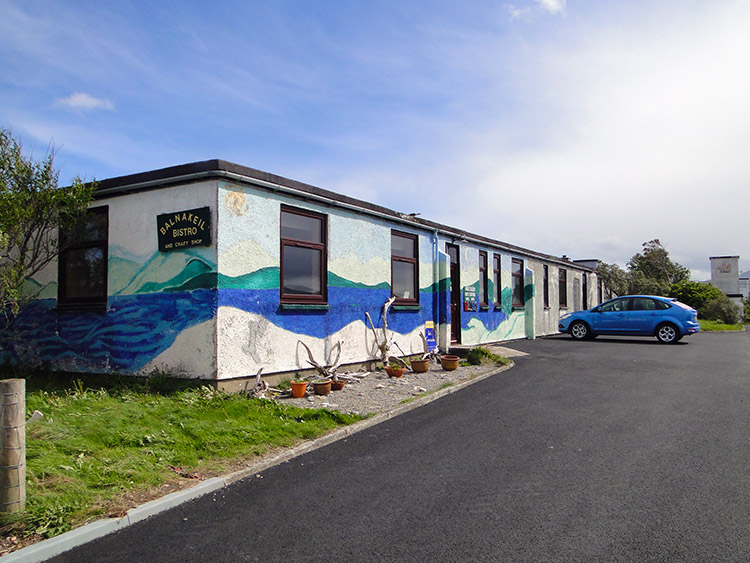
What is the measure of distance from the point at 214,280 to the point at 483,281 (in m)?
10.8

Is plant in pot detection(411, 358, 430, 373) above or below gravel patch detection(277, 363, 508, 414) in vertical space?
above

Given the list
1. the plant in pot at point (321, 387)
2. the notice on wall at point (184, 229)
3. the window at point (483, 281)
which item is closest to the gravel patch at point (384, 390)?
the plant in pot at point (321, 387)

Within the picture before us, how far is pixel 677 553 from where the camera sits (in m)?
3.24

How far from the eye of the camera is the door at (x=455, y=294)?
1472cm

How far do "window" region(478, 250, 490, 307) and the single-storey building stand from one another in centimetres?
528

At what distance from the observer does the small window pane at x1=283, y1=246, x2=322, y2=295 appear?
8.88 m

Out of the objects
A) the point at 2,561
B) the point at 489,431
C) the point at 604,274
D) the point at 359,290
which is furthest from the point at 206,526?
the point at 604,274

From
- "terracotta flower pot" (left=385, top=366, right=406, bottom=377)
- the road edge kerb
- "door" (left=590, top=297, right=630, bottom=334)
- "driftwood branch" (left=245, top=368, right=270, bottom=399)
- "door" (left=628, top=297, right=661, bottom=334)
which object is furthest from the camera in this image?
"door" (left=590, top=297, right=630, bottom=334)

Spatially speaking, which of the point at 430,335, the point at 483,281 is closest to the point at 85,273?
the point at 430,335

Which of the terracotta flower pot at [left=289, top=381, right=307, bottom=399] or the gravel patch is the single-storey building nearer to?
the terracotta flower pot at [left=289, top=381, right=307, bottom=399]

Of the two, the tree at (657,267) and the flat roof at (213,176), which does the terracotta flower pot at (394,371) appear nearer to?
the flat roof at (213,176)

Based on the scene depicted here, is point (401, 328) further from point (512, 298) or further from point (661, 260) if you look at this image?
point (661, 260)

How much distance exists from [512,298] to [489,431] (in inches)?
509

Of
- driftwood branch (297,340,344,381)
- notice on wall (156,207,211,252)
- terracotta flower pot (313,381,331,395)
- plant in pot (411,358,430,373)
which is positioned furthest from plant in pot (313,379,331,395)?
plant in pot (411,358,430,373)
